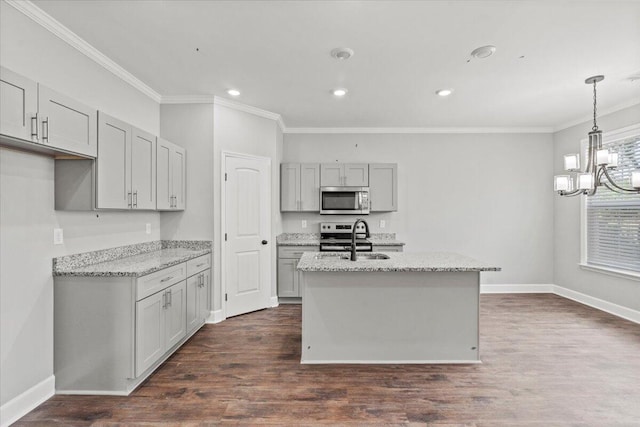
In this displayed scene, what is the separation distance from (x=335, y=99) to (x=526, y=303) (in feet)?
13.3

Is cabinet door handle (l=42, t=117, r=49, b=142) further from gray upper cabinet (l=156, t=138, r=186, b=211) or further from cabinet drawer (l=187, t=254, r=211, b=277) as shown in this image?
cabinet drawer (l=187, t=254, r=211, b=277)

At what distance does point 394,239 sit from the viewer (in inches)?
208

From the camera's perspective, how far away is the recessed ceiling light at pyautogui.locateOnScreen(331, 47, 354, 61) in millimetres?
2734

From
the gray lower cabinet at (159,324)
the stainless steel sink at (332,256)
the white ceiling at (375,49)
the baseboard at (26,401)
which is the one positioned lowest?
the baseboard at (26,401)

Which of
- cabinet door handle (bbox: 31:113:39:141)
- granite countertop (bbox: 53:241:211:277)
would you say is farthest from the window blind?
cabinet door handle (bbox: 31:113:39:141)

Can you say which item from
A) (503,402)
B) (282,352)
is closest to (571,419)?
(503,402)

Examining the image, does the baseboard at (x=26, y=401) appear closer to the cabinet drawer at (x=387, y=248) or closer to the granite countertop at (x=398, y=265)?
the granite countertop at (x=398, y=265)

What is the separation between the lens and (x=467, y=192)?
5.32m

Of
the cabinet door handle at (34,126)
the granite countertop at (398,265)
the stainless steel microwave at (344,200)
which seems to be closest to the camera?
the cabinet door handle at (34,126)

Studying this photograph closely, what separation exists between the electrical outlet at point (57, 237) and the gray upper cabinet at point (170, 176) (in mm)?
946

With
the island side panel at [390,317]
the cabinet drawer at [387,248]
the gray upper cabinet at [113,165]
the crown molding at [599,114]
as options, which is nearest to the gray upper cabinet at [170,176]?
the gray upper cabinet at [113,165]

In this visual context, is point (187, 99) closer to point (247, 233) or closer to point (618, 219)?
point (247, 233)

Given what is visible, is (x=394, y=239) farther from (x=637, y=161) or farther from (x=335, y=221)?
(x=637, y=161)

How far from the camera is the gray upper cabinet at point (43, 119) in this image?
1.74m
